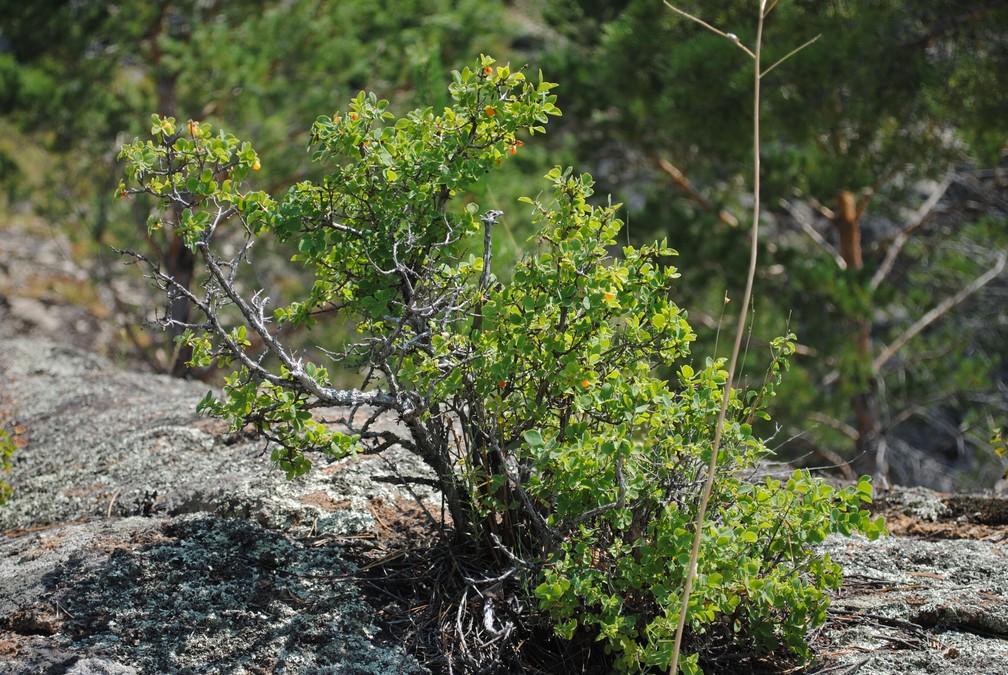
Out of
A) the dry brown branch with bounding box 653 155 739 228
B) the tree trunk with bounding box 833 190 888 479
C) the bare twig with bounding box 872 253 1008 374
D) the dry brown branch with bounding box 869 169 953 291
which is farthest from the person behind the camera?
the dry brown branch with bounding box 653 155 739 228

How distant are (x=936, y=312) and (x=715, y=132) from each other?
2.68 m

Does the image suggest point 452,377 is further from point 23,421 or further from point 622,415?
point 23,421

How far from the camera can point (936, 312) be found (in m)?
7.84

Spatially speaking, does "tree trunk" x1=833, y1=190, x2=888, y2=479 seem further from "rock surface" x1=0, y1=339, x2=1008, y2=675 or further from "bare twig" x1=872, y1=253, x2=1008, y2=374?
"rock surface" x1=0, y1=339, x2=1008, y2=675

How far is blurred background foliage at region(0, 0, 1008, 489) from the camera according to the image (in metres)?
6.07

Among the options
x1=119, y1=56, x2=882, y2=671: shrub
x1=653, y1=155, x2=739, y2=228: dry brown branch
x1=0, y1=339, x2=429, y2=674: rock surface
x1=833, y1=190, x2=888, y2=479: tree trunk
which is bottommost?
x1=0, y1=339, x2=429, y2=674: rock surface

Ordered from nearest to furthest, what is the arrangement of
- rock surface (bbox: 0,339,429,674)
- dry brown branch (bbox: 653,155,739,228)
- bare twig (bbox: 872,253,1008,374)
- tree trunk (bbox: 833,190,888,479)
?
rock surface (bbox: 0,339,429,674)
tree trunk (bbox: 833,190,888,479)
bare twig (bbox: 872,253,1008,374)
dry brown branch (bbox: 653,155,739,228)

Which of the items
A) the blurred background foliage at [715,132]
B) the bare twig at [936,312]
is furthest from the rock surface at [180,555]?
the bare twig at [936,312]

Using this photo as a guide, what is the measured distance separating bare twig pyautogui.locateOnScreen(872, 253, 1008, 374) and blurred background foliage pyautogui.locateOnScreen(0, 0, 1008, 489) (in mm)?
28

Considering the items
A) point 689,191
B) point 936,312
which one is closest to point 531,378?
point 689,191

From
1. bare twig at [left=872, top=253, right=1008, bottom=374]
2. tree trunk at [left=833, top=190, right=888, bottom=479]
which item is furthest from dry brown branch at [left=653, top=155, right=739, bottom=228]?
bare twig at [left=872, top=253, right=1008, bottom=374]

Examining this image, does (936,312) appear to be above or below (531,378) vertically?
above

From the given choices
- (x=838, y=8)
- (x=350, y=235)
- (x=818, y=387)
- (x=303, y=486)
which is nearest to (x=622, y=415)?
(x=350, y=235)

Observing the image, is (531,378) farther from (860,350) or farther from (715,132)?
(860,350)
